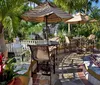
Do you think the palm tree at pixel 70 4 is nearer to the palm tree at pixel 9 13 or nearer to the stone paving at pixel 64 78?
the palm tree at pixel 9 13

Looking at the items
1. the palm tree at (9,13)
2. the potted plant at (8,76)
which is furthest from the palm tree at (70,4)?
the potted plant at (8,76)

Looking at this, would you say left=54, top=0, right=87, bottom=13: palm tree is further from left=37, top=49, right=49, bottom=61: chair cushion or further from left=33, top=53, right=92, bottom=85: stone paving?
left=37, top=49, right=49, bottom=61: chair cushion

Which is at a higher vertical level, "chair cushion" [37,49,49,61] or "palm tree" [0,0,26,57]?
"palm tree" [0,0,26,57]

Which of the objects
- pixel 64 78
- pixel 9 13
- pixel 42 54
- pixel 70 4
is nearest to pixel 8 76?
pixel 42 54

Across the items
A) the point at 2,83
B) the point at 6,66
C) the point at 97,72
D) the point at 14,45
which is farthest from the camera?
the point at 14,45

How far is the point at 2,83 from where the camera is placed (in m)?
2.90

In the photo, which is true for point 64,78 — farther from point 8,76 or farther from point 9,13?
point 9,13

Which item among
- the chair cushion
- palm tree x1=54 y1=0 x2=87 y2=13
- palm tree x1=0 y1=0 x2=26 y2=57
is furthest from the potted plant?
palm tree x1=54 y1=0 x2=87 y2=13

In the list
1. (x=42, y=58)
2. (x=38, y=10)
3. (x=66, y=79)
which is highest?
(x=38, y=10)

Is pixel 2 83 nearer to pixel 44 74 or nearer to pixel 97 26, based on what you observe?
pixel 44 74

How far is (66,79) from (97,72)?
3.57 ft

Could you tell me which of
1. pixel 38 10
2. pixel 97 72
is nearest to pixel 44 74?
pixel 97 72

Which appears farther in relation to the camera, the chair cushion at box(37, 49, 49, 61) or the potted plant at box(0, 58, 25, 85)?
the chair cushion at box(37, 49, 49, 61)

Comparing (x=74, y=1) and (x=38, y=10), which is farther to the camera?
(x=74, y=1)
